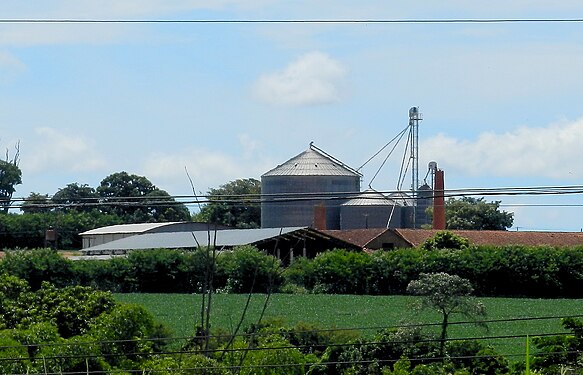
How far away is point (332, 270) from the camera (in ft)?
181

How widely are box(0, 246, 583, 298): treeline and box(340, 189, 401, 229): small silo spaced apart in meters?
26.6

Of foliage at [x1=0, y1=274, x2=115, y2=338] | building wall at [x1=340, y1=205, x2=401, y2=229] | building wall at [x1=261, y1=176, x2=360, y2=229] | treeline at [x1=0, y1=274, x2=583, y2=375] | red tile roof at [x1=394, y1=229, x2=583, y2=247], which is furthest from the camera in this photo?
building wall at [x1=340, y1=205, x2=401, y2=229]

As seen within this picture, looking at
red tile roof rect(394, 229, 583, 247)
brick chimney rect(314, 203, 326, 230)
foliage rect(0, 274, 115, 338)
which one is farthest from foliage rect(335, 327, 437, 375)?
brick chimney rect(314, 203, 326, 230)

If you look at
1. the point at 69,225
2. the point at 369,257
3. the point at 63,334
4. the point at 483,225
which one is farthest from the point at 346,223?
the point at 63,334

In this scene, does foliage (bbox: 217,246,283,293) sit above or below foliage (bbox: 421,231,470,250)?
below

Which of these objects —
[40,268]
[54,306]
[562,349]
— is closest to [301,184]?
[40,268]

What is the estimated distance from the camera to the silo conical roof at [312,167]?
8225cm

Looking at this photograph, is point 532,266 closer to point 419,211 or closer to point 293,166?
point 293,166

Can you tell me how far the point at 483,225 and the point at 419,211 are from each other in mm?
6252

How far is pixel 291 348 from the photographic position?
66.0 feet

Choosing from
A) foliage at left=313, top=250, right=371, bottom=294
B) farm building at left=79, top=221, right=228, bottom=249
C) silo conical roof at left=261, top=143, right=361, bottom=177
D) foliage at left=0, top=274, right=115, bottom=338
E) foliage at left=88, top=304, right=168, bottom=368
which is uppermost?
silo conical roof at left=261, top=143, right=361, bottom=177

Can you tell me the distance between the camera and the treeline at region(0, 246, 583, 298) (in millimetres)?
53312

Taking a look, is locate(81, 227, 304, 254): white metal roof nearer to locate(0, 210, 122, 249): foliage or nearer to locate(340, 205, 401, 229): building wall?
locate(0, 210, 122, 249): foliage

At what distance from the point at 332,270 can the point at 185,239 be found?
1327 centimetres
